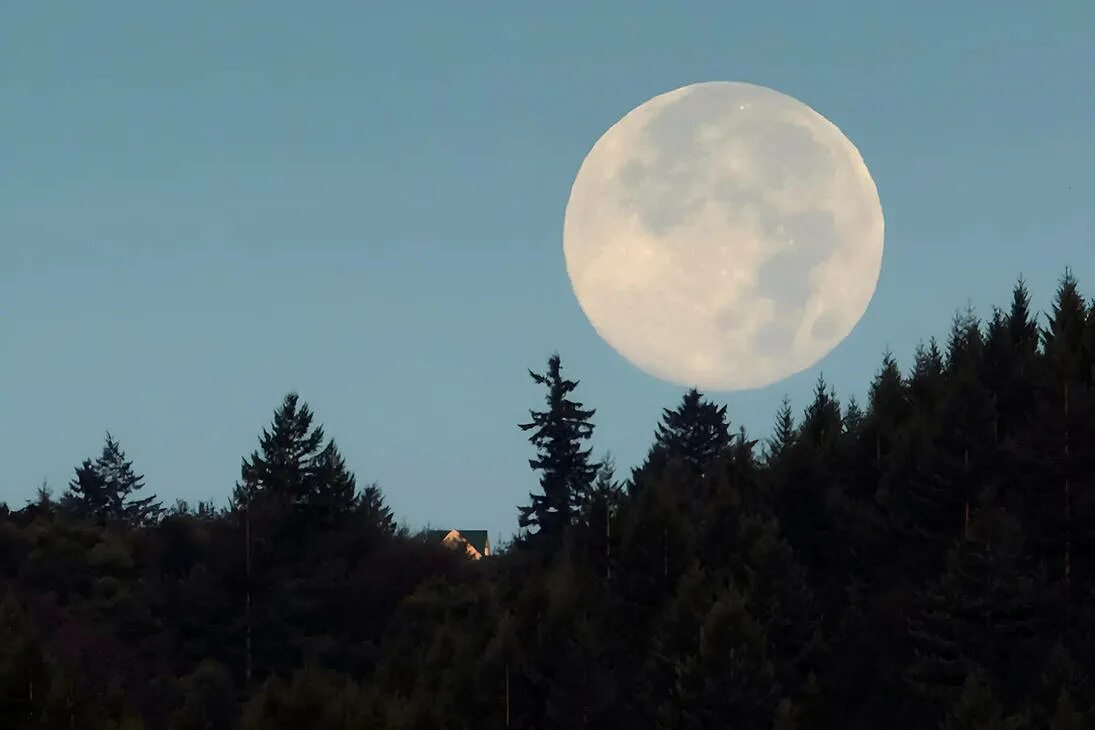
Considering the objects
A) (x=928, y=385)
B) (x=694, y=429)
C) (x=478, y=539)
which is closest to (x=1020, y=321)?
(x=928, y=385)

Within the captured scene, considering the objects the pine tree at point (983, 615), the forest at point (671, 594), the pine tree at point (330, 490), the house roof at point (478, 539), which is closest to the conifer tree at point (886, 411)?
the forest at point (671, 594)

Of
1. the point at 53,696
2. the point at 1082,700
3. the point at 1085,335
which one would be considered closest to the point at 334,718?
the point at 53,696

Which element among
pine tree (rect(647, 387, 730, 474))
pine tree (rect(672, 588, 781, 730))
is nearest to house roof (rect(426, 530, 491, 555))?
pine tree (rect(647, 387, 730, 474))

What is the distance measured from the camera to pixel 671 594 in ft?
190

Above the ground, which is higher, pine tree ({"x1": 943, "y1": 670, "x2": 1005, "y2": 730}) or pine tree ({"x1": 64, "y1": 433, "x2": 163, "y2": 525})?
pine tree ({"x1": 64, "y1": 433, "x2": 163, "y2": 525})

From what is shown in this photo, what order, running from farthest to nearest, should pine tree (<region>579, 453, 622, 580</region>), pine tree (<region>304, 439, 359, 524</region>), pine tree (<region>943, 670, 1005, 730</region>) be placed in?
pine tree (<region>304, 439, 359, 524</region>), pine tree (<region>579, 453, 622, 580</region>), pine tree (<region>943, 670, 1005, 730</region>)

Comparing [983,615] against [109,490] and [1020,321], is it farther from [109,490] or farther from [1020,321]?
[109,490]

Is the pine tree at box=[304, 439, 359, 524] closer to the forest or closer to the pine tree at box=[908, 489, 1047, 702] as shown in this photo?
the forest

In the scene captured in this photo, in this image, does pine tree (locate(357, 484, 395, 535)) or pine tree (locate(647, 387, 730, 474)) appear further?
pine tree (locate(647, 387, 730, 474))

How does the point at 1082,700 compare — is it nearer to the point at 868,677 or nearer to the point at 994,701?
the point at 994,701

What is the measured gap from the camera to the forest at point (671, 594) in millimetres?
47844

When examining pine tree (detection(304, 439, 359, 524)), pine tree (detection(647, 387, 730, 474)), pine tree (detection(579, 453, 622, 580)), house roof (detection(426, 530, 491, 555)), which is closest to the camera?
pine tree (detection(579, 453, 622, 580))

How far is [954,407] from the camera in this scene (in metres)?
60.3

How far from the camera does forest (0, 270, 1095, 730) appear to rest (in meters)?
47.8
